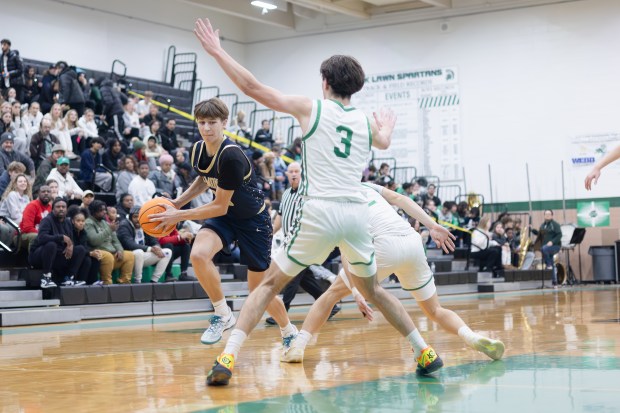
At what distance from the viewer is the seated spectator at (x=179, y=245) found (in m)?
A: 14.3

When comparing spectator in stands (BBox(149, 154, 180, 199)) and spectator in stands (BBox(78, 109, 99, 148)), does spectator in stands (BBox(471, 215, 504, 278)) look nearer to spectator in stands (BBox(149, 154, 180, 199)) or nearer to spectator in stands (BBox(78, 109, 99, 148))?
spectator in stands (BBox(149, 154, 180, 199))

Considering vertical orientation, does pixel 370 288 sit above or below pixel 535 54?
below

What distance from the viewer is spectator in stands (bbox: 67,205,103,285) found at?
12.8 meters

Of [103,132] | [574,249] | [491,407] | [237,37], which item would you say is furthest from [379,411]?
[237,37]

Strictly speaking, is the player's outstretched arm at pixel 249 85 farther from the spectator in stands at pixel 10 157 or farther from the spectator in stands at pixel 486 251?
the spectator in stands at pixel 486 251

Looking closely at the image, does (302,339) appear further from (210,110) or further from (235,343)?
(210,110)

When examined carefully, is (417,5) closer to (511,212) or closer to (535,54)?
(535,54)

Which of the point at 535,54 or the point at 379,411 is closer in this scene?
the point at 379,411

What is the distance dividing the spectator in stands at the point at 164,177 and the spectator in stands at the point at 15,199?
10.1 feet

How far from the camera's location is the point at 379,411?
422 centimetres

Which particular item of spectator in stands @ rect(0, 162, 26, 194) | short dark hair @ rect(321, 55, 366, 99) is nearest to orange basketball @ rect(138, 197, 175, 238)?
short dark hair @ rect(321, 55, 366, 99)

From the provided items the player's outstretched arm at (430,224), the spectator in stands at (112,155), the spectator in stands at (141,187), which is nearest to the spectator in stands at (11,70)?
the spectator in stands at (112,155)

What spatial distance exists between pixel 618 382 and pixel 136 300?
9.35 metres

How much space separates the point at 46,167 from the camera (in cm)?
1450
